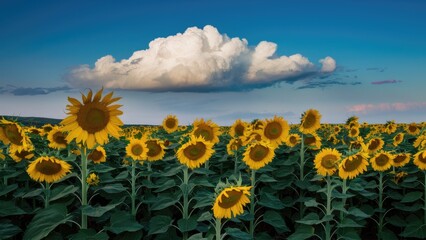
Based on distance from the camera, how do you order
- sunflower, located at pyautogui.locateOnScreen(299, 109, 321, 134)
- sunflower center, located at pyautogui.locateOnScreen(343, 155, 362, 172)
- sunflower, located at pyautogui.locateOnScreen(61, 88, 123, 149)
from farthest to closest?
sunflower, located at pyautogui.locateOnScreen(299, 109, 321, 134) → sunflower center, located at pyautogui.locateOnScreen(343, 155, 362, 172) → sunflower, located at pyautogui.locateOnScreen(61, 88, 123, 149)

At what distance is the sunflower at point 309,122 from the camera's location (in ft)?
29.0

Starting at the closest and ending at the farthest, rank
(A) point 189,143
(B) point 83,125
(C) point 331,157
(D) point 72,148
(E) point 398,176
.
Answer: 1. (B) point 83,125
2. (A) point 189,143
3. (C) point 331,157
4. (D) point 72,148
5. (E) point 398,176

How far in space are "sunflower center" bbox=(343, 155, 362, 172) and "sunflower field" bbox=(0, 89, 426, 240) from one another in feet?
0.07

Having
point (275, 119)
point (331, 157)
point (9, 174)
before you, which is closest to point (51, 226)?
point (9, 174)

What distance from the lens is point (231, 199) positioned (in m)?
5.02

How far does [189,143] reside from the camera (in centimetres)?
667

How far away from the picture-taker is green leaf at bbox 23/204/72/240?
4.98 meters

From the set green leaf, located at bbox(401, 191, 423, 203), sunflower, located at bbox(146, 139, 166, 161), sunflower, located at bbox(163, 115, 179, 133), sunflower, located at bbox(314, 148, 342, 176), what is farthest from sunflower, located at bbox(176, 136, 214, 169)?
sunflower, located at bbox(163, 115, 179, 133)

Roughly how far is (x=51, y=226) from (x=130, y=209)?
2.29m

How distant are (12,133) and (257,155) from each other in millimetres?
3738

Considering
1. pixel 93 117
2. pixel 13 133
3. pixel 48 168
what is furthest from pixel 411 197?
pixel 13 133

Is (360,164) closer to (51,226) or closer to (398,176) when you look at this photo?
(398,176)

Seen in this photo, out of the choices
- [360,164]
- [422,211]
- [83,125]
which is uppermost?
[83,125]

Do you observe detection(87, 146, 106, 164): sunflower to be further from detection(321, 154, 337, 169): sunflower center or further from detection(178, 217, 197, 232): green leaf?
detection(321, 154, 337, 169): sunflower center
